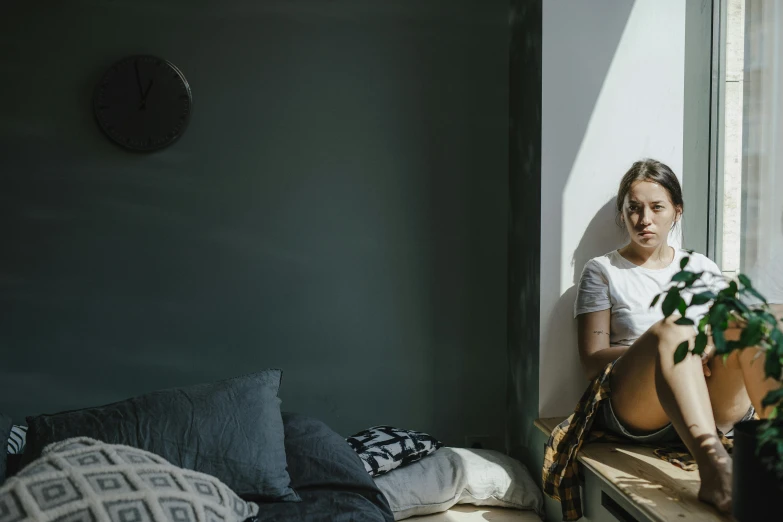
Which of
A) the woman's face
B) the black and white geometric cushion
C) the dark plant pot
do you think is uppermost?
the woman's face

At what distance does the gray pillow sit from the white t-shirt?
62 cm

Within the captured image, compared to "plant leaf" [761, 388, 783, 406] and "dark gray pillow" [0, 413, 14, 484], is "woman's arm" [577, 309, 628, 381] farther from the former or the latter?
"dark gray pillow" [0, 413, 14, 484]

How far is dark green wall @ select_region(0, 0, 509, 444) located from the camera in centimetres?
271

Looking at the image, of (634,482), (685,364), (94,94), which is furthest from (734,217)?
(94,94)

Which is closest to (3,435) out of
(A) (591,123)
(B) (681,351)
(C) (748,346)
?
→ (B) (681,351)

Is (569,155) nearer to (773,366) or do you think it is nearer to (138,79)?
(773,366)

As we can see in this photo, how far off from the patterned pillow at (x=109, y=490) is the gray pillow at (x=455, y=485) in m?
0.76

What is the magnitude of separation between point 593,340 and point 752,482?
101 centimetres

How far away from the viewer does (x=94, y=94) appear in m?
2.68

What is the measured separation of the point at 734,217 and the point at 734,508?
4.12 ft

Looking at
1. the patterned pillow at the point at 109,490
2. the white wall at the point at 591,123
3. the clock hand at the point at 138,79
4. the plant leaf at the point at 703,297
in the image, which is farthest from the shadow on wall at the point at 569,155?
the clock hand at the point at 138,79

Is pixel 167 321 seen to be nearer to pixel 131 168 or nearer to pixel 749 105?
pixel 131 168

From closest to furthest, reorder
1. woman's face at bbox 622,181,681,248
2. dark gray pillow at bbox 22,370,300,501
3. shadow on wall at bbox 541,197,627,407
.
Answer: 1. dark gray pillow at bbox 22,370,300,501
2. woman's face at bbox 622,181,681,248
3. shadow on wall at bbox 541,197,627,407

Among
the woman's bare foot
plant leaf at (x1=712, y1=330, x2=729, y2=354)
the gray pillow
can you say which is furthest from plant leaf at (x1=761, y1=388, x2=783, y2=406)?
the gray pillow
